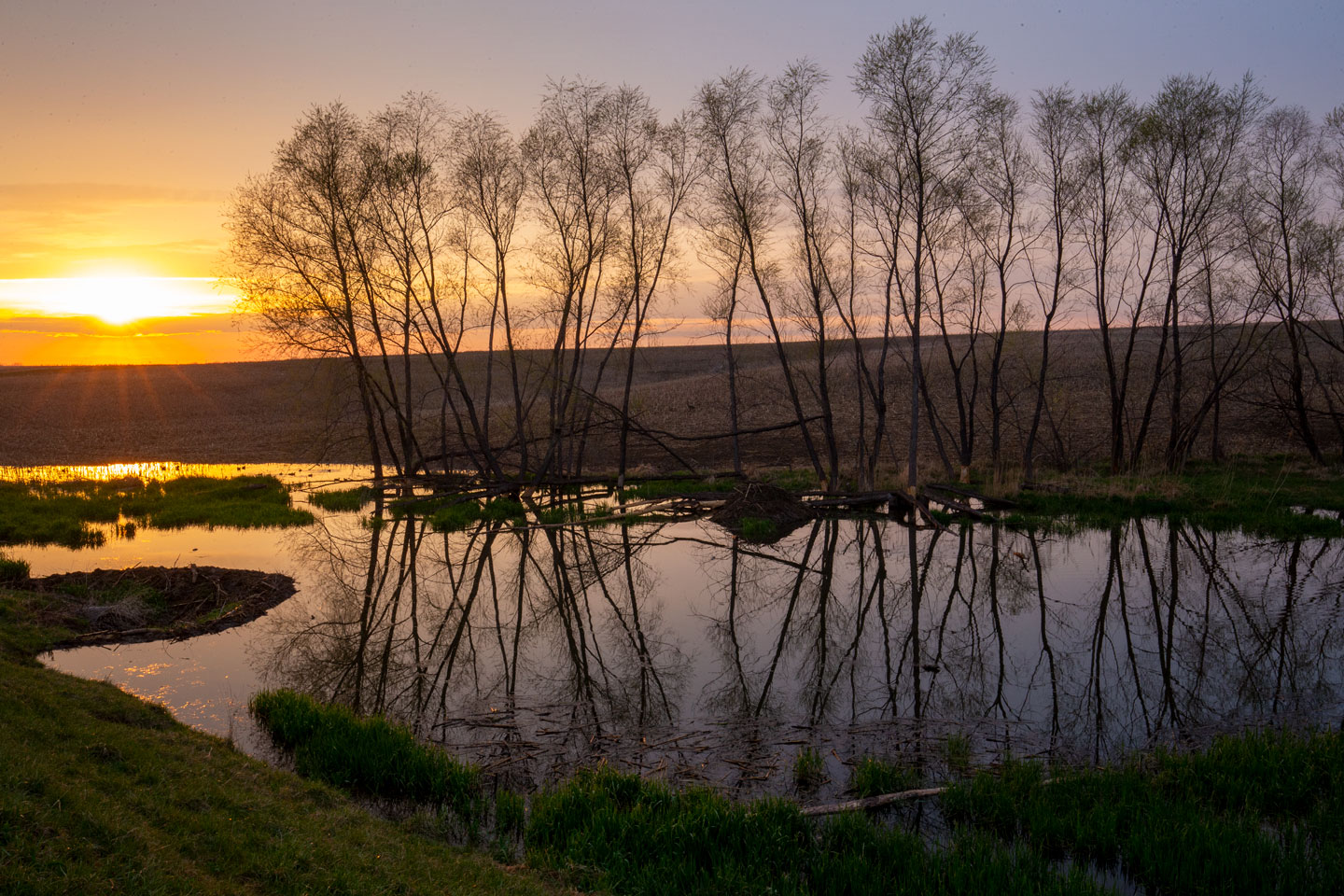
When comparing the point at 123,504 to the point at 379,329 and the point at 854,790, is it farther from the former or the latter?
the point at 854,790

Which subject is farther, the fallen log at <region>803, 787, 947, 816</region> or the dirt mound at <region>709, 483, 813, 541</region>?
the dirt mound at <region>709, 483, 813, 541</region>

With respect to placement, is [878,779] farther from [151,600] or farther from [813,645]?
[151,600]

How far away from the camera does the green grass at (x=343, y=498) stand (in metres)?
25.2

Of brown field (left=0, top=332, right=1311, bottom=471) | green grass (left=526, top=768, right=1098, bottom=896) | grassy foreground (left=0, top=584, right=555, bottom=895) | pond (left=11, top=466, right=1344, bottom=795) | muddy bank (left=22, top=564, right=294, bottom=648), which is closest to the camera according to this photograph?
grassy foreground (left=0, top=584, right=555, bottom=895)

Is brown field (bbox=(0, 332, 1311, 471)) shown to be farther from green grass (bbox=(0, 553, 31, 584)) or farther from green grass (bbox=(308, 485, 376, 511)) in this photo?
green grass (bbox=(0, 553, 31, 584))

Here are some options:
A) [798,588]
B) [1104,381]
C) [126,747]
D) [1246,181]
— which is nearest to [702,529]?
[798,588]

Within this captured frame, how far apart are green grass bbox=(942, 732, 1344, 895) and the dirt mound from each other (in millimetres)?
13371

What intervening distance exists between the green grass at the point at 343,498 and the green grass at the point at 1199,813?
22172 millimetres

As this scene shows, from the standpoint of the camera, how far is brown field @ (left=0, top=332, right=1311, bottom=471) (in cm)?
3797

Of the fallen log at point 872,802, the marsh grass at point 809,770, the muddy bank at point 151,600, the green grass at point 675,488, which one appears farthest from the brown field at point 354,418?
the fallen log at point 872,802

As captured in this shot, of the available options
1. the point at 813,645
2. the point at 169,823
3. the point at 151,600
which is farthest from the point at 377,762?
the point at 151,600

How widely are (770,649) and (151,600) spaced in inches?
399

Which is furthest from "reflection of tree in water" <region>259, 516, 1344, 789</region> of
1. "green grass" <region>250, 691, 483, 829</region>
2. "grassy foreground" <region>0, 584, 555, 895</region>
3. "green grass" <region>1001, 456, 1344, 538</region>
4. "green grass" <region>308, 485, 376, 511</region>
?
"green grass" <region>308, 485, 376, 511</region>

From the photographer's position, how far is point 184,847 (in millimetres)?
4906
